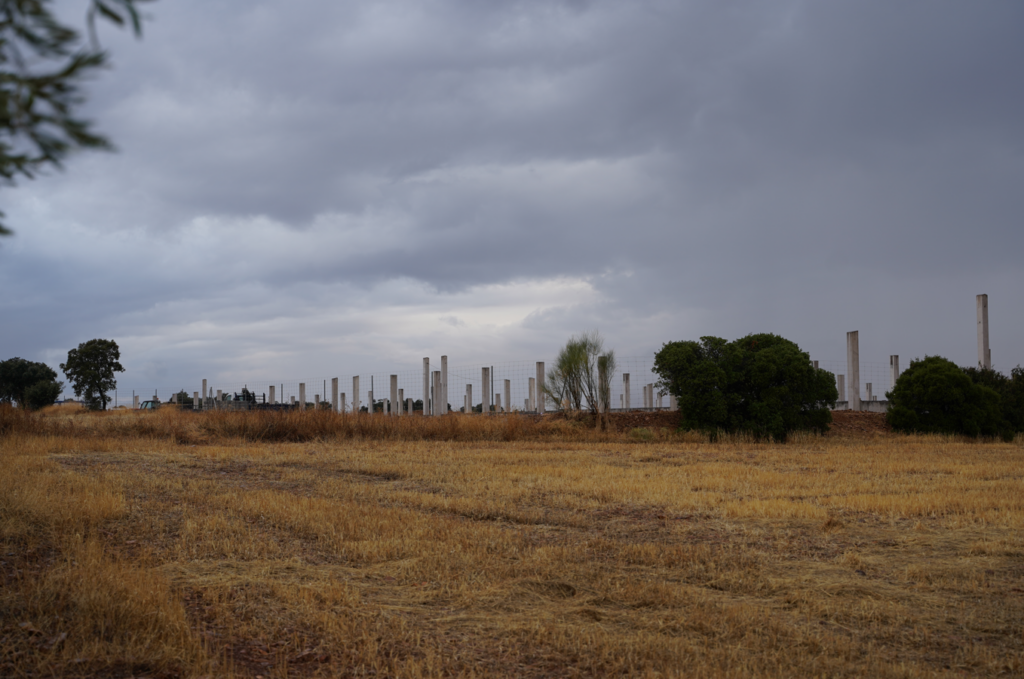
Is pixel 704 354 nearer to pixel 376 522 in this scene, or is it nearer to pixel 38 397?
pixel 376 522

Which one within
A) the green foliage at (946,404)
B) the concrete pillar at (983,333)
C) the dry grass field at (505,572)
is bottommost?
the dry grass field at (505,572)

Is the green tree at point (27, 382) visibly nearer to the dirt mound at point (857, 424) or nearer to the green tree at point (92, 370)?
the green tree at point (92, 370)

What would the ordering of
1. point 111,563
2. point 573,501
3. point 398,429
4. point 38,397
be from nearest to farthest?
1. point 111,563
2. point 573,501
3. point 398,429
4. point 38,397

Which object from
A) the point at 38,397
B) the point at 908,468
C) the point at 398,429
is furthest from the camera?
the point at 38,397

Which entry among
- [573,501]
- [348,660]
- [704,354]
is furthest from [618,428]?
[348,660]

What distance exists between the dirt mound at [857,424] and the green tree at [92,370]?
3677cm

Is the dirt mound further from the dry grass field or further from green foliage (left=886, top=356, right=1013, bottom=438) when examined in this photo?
the dry grass field

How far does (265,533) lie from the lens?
695 centimetres

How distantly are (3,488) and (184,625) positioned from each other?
5479 mm

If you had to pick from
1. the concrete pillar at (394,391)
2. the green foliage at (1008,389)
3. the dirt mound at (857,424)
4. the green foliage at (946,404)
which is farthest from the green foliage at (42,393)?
the green foliage at (1008,389)

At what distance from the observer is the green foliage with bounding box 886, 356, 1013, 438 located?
64.2 ft

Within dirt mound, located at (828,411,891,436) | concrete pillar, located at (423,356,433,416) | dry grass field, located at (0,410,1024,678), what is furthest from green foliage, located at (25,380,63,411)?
dirt mound, located at (828,411,891,436)

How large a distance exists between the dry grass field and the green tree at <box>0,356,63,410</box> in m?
28.3

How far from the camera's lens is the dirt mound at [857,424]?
21.0 meters
